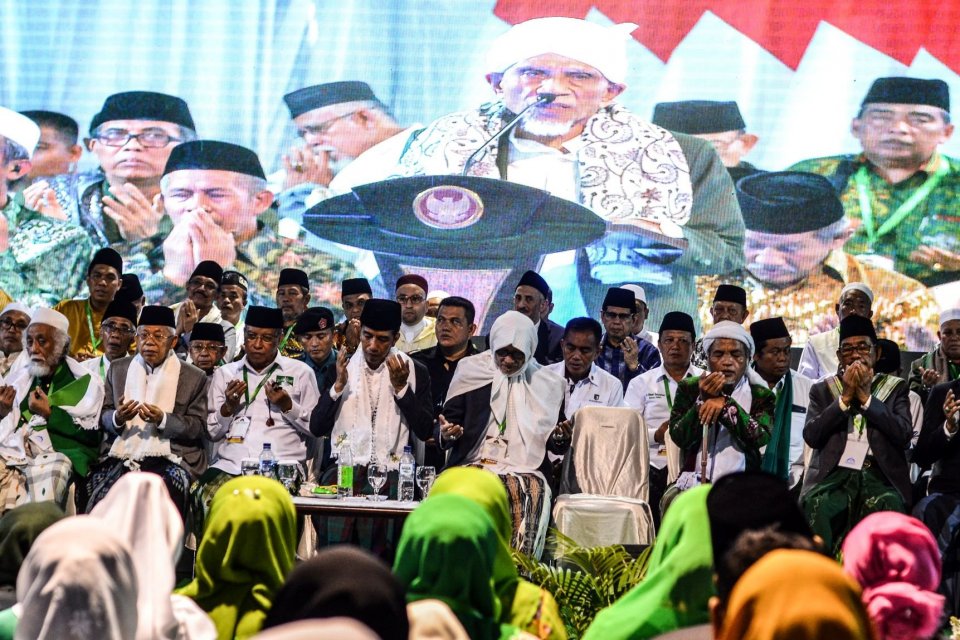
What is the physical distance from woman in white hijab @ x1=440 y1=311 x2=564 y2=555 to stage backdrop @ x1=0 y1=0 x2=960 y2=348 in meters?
1.94

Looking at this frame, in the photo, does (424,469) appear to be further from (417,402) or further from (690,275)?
(690,275)

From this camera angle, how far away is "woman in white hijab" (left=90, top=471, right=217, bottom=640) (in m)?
3.12

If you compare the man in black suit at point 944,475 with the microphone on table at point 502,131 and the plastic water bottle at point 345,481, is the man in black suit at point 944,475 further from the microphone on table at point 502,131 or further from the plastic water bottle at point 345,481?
the microphone on table at point 502,131

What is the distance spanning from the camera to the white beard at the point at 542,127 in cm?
939

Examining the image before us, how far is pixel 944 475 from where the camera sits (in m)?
6.54

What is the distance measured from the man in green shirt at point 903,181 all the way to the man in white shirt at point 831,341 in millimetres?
637

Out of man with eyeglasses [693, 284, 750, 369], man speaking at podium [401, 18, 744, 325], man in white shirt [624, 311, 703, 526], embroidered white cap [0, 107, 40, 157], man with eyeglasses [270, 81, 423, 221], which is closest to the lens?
man in white shirt [624, 311, 703, 526]

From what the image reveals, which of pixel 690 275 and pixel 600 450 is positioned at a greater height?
pixel 690 275

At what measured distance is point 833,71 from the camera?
9164 millimetres

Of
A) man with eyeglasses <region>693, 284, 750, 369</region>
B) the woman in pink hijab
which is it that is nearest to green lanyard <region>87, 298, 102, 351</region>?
man with eyeglasses <region>693, 284, 750, 369</region>

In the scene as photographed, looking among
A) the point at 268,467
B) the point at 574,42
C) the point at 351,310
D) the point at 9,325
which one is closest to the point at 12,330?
the point at 9,325

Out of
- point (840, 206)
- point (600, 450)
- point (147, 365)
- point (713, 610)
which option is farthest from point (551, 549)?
point (713, 610)

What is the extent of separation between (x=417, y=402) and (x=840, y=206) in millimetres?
3617

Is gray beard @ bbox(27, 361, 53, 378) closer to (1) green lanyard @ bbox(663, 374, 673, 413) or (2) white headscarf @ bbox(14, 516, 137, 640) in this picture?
(1) green lanyard @ bbox(663, 374, 673, 413)
